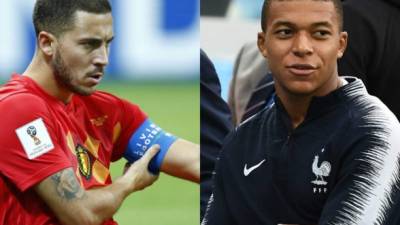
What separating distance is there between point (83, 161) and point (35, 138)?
0.15m

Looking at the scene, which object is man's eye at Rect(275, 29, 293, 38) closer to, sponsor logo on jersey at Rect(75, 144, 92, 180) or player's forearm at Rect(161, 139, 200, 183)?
sponsor logo on jersey at Rect(75, 144, 92, 180)

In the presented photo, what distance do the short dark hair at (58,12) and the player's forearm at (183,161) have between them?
18.8 inches

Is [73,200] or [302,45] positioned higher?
[302,45]

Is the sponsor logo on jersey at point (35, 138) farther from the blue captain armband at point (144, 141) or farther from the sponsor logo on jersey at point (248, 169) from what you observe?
the sponsor logo on jersey at point (248, 169)

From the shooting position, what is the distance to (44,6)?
3.03 m

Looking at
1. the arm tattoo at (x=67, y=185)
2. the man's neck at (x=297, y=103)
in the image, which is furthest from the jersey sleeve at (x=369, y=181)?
the arm tattoo at (x=67, y=185)

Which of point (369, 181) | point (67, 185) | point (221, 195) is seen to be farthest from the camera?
point (67, 185)

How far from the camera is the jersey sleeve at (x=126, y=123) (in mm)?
3207

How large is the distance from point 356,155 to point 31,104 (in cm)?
117

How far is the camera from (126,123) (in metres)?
3.21

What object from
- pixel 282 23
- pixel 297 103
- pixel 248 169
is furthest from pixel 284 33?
pixel 248 169

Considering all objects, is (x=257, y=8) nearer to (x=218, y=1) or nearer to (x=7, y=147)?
(x=218, y=1)

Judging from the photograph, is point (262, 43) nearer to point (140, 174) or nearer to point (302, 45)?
point (302, 45)

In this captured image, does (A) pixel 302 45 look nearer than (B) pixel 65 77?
Yes
